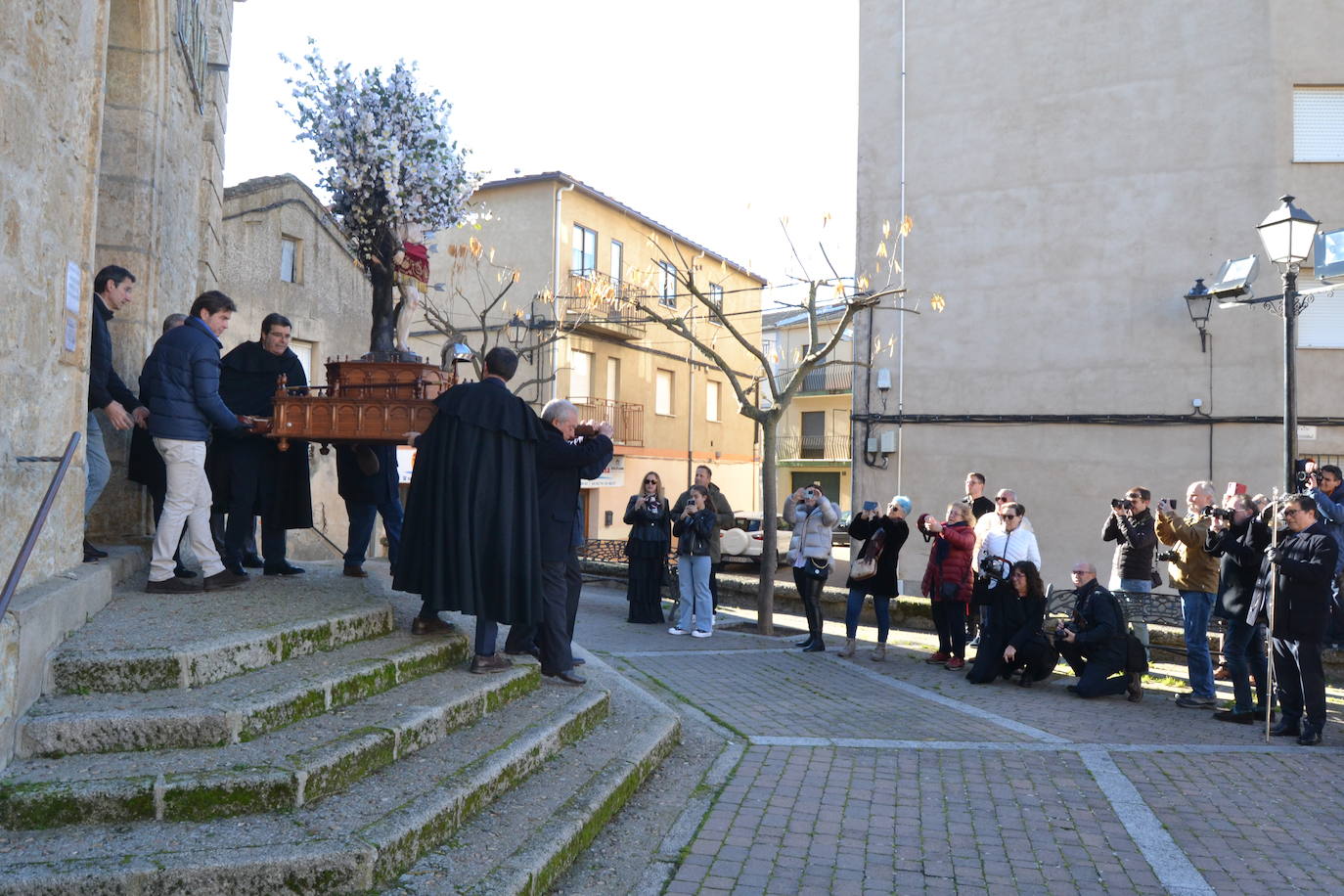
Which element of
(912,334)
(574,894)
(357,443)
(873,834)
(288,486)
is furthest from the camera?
(912,334)

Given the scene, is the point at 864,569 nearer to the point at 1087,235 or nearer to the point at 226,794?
the point at 226,794

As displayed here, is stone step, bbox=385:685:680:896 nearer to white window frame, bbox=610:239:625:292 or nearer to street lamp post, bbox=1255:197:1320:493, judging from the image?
street lamp post, bbox=1255:197:1320:493

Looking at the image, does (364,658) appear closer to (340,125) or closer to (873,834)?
(873,834)

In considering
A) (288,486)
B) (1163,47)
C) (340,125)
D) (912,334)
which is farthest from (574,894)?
(1163,47)

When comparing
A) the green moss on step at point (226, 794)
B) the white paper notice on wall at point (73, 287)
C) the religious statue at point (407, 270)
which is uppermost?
the religious statue at point (407, 270)

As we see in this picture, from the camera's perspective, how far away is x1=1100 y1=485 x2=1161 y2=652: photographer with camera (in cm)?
984

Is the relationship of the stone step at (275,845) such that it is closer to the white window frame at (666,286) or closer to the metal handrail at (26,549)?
the metal handrail at (26,549)

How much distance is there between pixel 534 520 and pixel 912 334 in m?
12.3

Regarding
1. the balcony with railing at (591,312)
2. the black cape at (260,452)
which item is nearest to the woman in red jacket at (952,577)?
the black cape at (260,452)

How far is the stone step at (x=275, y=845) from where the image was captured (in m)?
3.17

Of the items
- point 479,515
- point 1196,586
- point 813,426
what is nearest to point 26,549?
point 479,515

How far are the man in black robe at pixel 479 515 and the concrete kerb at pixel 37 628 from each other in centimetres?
153

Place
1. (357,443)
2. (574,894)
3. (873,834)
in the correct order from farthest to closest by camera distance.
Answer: (357,443) < (873,834) < (574,894)

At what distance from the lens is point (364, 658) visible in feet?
16.8
